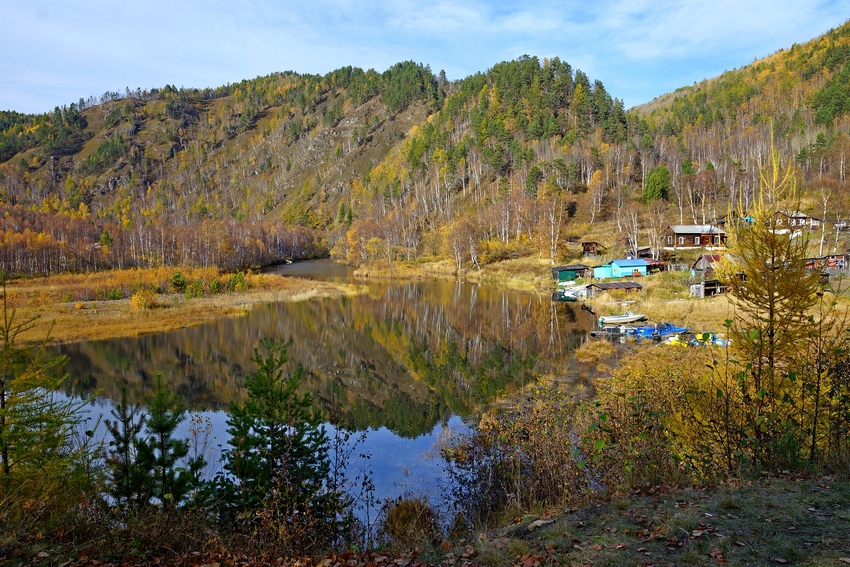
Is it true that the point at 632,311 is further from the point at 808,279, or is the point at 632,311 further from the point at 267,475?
the point at 267,475

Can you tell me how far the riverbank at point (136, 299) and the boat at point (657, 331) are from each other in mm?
32725

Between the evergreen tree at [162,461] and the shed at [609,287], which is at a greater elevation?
the evergreen tree at [162,461]

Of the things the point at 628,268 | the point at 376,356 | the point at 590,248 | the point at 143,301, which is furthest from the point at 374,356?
the point at 590,248

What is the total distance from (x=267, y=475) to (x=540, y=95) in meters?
130

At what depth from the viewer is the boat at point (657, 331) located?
29.3m

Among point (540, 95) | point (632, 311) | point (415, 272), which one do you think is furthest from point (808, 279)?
point (540, 95)

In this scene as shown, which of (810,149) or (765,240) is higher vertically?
(810,149)

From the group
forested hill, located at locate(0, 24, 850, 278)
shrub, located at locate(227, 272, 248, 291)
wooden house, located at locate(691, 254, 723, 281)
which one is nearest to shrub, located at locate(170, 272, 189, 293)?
shrub, located at locate(227, 272, 248, 291)

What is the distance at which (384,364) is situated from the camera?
28.1 metres

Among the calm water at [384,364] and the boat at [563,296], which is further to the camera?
the boat at [563,296]

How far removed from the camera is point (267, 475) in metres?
8.82

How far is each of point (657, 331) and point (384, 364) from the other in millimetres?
17034

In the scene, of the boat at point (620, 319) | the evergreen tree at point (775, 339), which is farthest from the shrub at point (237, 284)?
the evergreen tree at point (775, 339)

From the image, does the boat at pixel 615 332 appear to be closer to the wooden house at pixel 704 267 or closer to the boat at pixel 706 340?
the boat at pixel 706 340
